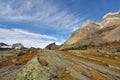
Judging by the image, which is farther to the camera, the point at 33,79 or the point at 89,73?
the point at 89,73

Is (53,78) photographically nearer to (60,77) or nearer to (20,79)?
(60,77)

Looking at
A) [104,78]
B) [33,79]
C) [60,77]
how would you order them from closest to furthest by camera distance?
[33,79], [60,77], [104,78]

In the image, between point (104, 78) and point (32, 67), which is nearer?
point (32, 67)

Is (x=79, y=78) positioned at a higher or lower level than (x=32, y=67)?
lower

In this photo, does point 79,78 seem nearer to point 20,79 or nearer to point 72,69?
point 72,69

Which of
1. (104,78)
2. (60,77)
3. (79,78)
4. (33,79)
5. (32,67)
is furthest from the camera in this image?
(104,78)

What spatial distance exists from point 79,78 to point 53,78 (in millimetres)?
9212

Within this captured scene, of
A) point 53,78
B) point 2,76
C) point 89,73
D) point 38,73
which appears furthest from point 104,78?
point 2,76

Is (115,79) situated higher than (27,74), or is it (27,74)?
(27,74)

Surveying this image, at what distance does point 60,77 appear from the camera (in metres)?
40.2

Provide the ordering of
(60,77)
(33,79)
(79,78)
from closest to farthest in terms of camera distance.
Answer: (33,79) < (60,77) < (79,78)

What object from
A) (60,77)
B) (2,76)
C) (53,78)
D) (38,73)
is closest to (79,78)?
(60,77)

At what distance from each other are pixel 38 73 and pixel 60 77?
744 centimetres

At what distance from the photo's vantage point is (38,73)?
3431 centimetres
